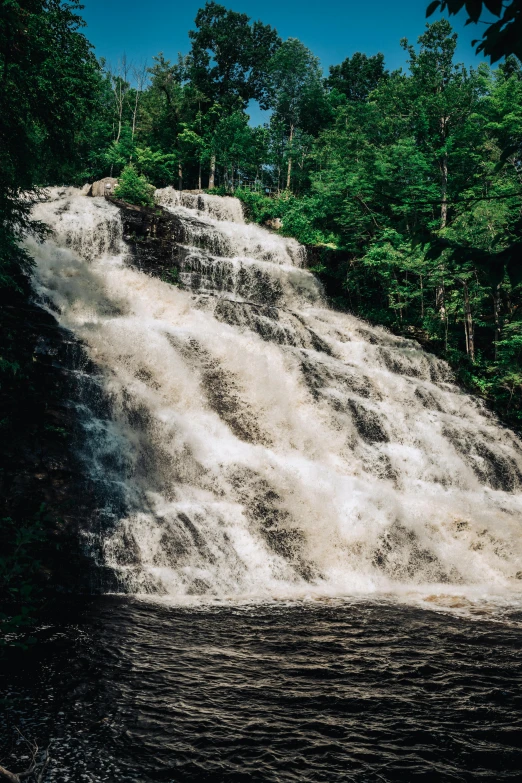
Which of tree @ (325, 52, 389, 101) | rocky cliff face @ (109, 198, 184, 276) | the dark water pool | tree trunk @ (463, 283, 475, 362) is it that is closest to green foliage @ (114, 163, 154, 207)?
rocky cliff face @ (109, 198, 184, 276)

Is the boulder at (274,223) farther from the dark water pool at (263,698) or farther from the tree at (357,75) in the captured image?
the tree at (357,75)

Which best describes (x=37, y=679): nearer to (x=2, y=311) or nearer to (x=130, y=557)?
(x=130, y=557)

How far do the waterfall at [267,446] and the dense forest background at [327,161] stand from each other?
198 centimetres

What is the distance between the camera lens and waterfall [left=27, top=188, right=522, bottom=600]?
919 centimetres

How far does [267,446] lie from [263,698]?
745 centimetres

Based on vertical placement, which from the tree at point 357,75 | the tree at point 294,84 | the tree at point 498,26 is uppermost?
the tree at point 357,75

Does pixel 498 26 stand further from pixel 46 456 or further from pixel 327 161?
pixel 327 161

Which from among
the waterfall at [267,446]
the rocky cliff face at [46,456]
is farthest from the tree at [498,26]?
the waterfall at [267,446]

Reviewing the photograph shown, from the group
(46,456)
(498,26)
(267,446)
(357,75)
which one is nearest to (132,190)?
(267,446)

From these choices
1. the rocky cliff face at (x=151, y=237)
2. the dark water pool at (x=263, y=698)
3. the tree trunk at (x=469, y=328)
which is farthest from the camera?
the tree trunk at (x=469, y=328)

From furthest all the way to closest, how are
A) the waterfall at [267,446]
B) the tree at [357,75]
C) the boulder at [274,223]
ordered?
the tree at [357,75]
the boulder at [274,223]
the waterfall at [267,446]

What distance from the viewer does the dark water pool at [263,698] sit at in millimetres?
3904

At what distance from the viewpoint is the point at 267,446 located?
12172mm

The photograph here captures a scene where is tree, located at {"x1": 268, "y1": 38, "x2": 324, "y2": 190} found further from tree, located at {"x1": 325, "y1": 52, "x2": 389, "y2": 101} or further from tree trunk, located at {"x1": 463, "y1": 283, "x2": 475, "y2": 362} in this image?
tree trunk, located at {"x1": 463, "y1": 283, "x2": 475, "y2": 362}
